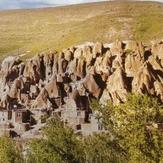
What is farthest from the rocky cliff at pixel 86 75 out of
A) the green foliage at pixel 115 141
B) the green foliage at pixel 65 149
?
the green foliage at pixel 115 141

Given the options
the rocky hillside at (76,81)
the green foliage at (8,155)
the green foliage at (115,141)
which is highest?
the rocky hillside at (76,81)

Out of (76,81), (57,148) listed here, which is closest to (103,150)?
(57,148)

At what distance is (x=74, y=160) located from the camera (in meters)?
61.1

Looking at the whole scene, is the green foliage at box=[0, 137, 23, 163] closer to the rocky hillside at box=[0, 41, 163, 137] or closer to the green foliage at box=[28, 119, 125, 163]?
the green foliage at box=[28, 119, 125, 163]

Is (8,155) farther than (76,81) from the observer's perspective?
No

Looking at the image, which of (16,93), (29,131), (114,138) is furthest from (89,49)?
(114,138)

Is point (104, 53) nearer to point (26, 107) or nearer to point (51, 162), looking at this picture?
point (26, 107)

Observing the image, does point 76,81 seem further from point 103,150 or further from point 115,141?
point 115,141

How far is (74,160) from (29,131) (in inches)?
2251

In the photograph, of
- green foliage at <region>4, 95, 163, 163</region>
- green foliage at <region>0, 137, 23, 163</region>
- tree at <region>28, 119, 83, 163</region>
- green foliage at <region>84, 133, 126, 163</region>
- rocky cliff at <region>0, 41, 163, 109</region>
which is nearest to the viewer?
green foliage at <region>4, 95, 163, 163</region>

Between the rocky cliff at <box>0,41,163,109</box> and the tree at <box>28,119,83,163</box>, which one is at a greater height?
the rocky cliff at <box>0,41,163,109</box>

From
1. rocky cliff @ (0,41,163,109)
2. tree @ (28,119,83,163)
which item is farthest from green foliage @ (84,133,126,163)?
rocky cliff @ (0,41,163,109)

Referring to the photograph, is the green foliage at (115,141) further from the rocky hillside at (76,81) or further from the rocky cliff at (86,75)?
the rocky cliff at (86,75)

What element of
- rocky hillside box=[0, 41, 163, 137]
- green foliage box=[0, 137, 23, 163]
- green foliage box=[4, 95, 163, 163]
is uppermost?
rocky hillside box=[0, 41, 163, 137]
